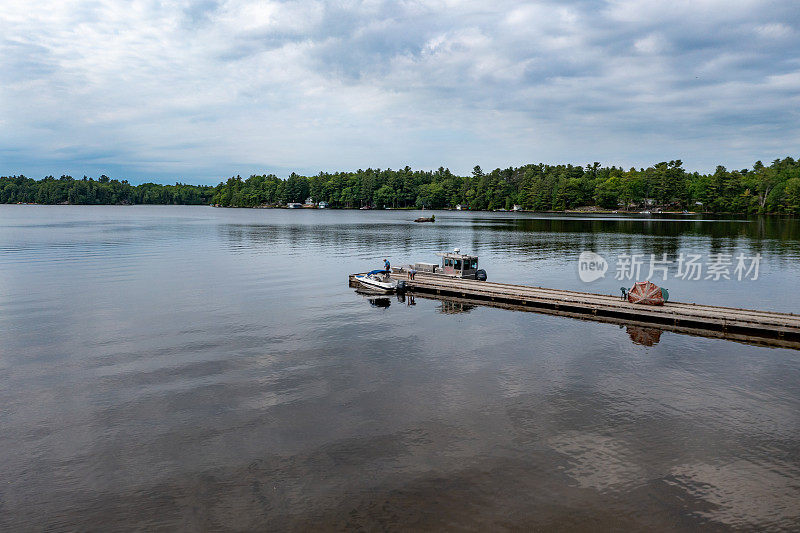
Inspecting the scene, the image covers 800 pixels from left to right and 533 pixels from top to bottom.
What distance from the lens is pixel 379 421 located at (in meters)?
23.8

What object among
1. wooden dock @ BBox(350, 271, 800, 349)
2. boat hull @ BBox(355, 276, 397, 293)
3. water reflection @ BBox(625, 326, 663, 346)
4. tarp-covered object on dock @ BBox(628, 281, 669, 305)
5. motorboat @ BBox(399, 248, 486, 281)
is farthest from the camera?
motorboat @ BBox(399, 248, 486, 281)

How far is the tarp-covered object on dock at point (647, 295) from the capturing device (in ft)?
143

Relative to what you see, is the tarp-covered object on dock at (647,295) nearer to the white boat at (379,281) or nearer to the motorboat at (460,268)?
the motorboat at (460,268)

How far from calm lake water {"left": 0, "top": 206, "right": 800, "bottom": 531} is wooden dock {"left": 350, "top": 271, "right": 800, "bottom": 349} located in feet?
7.49

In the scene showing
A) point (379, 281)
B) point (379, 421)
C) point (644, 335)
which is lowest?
point (379, 421)

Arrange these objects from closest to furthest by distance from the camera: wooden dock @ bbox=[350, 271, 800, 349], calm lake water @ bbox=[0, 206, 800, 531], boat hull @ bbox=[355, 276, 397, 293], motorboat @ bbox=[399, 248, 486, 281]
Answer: calm lake water @ bbox=[0, 206, 800, 531]
wooden dock @ bbox=[350, 271, 800, 349]
boat hull @ bbox=[355, 276, 397, 293]
motorboat @ bbox=[399, 248, 486, 281]

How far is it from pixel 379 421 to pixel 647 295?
3066 centimetres

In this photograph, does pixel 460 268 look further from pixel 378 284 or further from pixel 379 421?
pixel 379 421

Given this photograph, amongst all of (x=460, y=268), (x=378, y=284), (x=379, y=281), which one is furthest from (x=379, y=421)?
(x=460, y=268)

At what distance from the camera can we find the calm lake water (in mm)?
17688

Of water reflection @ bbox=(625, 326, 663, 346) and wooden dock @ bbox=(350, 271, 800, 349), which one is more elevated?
wooden dock @ bbox=(350, 271, 800, 349)

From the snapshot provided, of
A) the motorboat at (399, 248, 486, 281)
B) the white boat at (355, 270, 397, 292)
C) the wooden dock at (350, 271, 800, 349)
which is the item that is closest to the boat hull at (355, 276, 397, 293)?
the white boat at (355, 270, 397, 292)

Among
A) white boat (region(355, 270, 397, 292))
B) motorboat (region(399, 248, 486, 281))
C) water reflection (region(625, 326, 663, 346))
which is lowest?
water reflection (region(625, 326, 663, 346))

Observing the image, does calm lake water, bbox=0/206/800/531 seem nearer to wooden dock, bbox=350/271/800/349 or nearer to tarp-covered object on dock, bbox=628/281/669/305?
wooden dock, bbox=350/271/800/349
